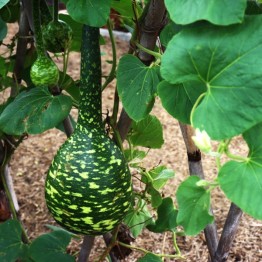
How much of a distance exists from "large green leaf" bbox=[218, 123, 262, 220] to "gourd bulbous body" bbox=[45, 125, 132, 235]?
0.83 ft

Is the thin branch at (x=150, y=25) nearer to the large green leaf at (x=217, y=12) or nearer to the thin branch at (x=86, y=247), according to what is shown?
the large green leaf at (x=217, y=12)

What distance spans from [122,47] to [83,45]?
97.0 inches

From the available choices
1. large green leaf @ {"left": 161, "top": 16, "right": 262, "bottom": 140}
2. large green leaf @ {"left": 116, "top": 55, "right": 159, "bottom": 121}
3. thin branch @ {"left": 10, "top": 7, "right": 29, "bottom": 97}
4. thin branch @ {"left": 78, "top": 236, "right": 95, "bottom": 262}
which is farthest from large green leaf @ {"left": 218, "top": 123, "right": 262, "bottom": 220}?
thin branch @ {"left": 10, "top": 7, "right": 29, "bottom": 97}

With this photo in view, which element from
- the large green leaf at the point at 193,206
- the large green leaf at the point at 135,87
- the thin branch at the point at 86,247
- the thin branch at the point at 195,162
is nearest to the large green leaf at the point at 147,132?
the thin branch at the point at 195,162

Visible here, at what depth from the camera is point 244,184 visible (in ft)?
1.69

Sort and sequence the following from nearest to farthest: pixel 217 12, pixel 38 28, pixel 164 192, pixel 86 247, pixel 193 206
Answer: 1. pixel 217 12
2. pixel 193 206
3. pixel 38 28
4. pixel 86 247
5. pixel 164 192

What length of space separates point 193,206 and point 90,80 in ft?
0.86

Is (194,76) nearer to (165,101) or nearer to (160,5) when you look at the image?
(165,101)

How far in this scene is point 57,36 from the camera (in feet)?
2.43

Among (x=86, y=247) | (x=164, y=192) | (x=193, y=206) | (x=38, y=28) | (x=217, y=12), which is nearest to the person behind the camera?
(x=217, y=12)

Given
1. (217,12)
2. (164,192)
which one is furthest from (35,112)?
(164,192)

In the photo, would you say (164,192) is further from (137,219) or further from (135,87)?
(135,87)

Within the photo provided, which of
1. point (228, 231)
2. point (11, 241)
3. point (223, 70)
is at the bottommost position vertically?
point (11, 241)

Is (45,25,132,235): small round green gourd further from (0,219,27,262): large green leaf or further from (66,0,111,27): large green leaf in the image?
(0,219,27,262): large green leaf
